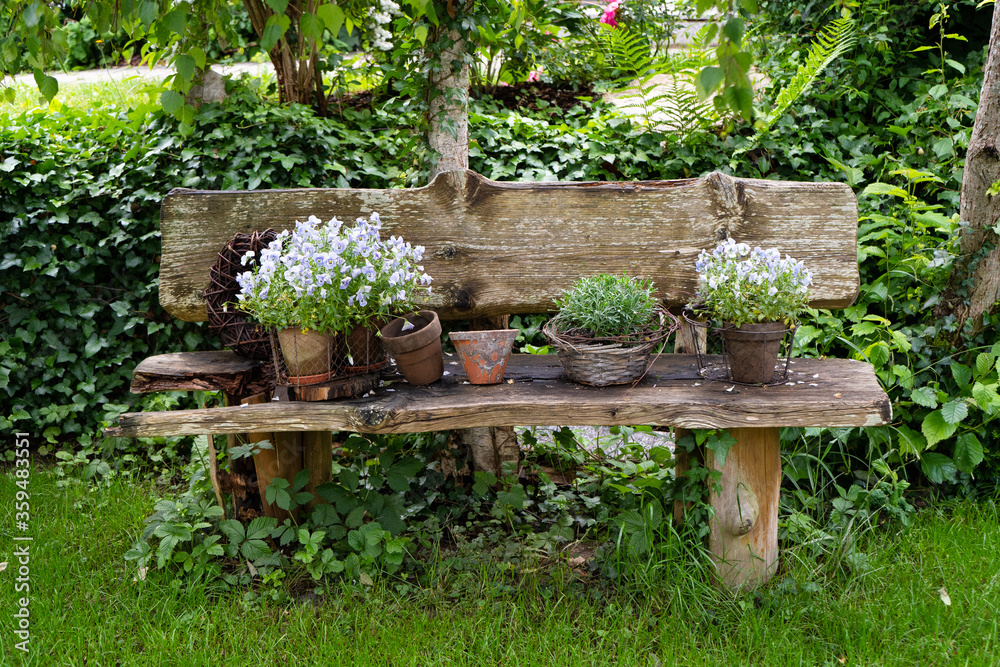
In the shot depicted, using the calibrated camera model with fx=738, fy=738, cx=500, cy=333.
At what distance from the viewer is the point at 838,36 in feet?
12.4

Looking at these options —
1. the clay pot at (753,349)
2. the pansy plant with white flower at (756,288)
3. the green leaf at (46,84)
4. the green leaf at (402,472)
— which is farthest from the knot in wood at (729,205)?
the green leaf at (46,84)

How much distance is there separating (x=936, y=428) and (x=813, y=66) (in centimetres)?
191

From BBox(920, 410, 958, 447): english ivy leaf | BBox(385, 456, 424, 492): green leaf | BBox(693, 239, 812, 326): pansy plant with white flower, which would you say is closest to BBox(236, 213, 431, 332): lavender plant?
BBox(385, 456, 424, 492): green leaf

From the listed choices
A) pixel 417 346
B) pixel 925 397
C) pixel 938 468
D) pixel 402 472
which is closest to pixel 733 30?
pixel 417 346

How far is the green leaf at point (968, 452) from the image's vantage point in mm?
2854

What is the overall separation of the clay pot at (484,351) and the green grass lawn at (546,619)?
70cm

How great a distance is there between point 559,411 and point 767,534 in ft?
2.92

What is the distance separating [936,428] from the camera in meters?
2.87

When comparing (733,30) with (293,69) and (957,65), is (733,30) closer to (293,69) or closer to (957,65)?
(957,65)

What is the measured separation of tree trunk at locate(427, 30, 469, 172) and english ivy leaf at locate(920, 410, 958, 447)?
2.15m

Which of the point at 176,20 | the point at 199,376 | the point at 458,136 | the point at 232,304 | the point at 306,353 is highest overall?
the point at 176,20

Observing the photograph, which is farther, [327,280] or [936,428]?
[936,428]

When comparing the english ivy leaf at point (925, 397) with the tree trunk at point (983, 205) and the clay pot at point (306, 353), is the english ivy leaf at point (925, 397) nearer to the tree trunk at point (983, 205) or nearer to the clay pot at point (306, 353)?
the tree trunk at point (983, 205)

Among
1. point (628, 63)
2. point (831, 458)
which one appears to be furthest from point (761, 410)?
point (628, 63)
